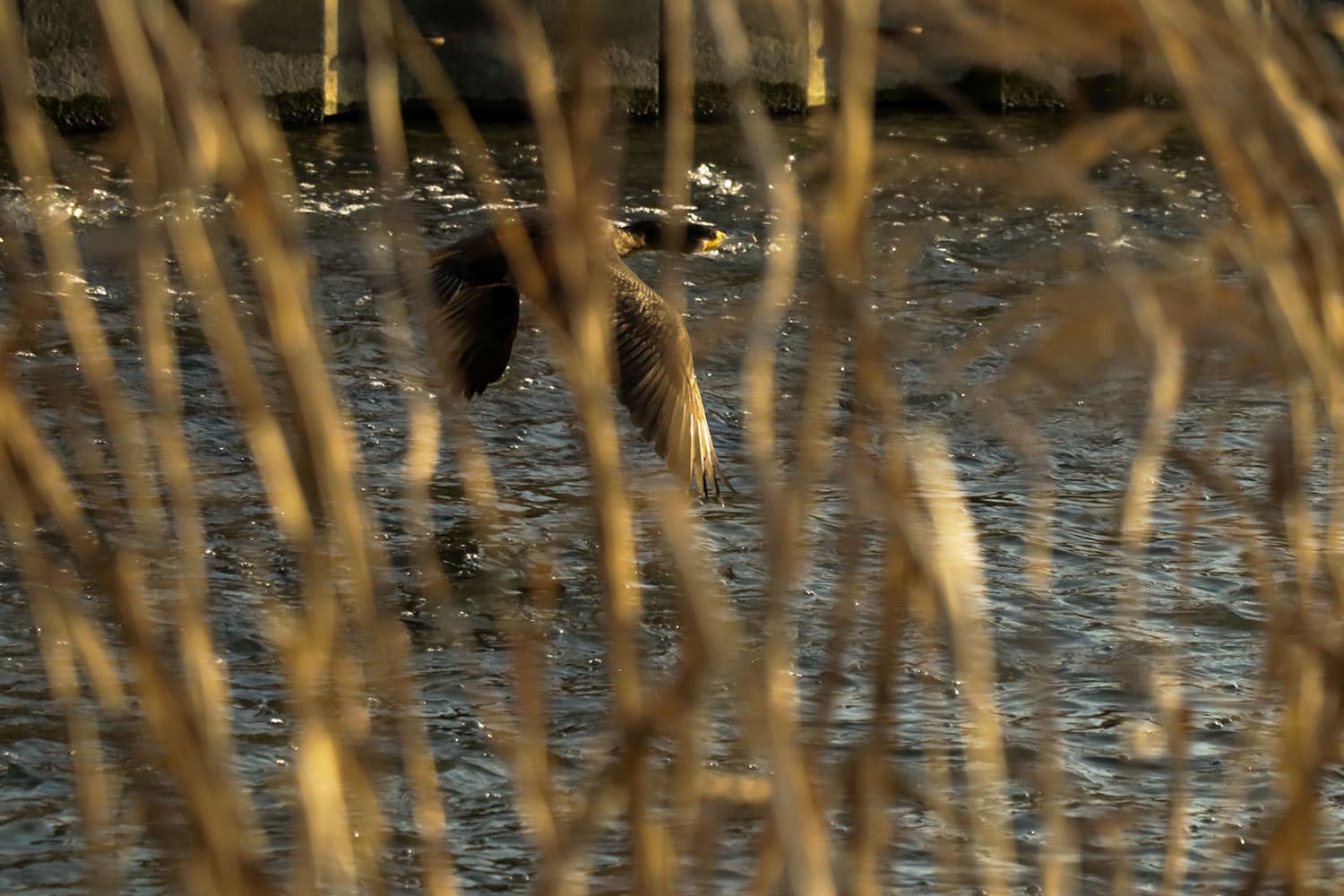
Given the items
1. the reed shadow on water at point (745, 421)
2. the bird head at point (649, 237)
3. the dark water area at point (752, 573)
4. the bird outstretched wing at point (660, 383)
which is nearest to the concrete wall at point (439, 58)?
the dark water area at point (752, 573)

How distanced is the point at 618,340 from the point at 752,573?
0.69m

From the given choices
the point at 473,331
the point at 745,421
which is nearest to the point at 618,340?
the point at 473,331

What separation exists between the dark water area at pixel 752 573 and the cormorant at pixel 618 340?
0.76 ft

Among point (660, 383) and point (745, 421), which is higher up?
point (745, 421)

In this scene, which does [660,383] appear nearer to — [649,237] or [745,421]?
[649,237]

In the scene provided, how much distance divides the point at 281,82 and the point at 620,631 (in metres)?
9.45

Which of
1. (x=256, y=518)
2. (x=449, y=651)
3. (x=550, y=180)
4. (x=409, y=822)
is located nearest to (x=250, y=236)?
(x=550, y=180)

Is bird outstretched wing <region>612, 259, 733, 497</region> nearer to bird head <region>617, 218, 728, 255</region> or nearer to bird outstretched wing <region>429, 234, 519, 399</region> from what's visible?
bird outstretched wing <region>429, 234, 519, 399</region>

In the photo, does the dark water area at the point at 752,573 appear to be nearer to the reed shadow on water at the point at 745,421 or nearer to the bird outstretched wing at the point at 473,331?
the reed shadow on water at the point at 745,421

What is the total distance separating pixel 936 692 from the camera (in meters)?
4.21

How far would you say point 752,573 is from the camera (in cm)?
534

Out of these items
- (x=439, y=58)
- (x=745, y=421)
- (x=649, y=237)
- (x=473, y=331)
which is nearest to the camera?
(x=745, y=421)

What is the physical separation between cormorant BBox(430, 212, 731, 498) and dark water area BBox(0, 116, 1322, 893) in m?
0.23

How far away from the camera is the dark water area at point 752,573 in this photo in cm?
350
